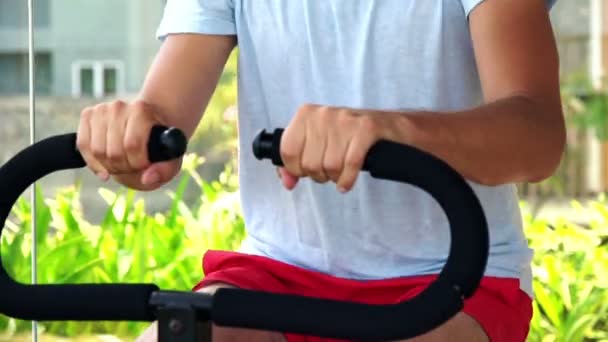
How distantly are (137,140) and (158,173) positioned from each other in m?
0.16

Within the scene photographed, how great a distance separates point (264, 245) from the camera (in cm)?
177

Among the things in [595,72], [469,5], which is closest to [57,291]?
[469,5]

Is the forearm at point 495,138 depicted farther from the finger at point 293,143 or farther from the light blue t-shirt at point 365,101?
the light blue t-shirt at point 365,101

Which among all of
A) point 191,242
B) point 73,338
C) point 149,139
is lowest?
point 73,338

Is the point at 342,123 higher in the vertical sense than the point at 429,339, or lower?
higher

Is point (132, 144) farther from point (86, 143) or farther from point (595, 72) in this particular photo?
point (595, 72)

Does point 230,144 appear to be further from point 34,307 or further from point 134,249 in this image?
point 34,307

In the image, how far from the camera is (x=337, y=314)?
3.61 ft

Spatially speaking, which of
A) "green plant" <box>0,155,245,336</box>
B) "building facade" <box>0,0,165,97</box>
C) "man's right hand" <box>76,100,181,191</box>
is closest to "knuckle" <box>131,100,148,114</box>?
"man's right hand" <box>76,100,181,191</box>

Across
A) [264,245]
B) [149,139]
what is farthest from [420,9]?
[149,139]

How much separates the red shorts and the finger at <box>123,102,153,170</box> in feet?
1.18

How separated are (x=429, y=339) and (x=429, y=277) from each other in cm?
20

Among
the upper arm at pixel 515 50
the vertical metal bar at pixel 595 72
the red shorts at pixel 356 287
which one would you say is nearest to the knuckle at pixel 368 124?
the upper arm at pixel 515 50

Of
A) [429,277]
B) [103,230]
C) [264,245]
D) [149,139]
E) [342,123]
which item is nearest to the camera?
[342,123]
